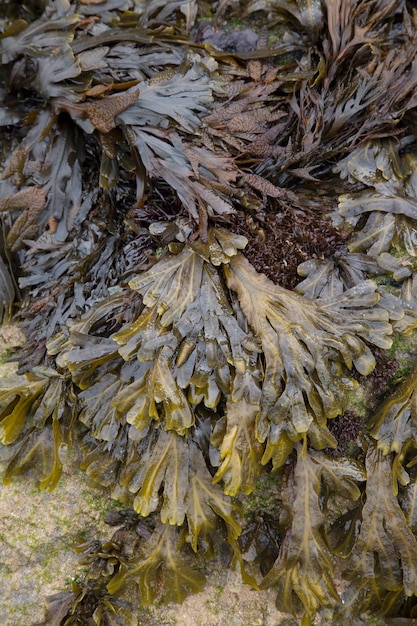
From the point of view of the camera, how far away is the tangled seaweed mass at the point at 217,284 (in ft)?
5.50

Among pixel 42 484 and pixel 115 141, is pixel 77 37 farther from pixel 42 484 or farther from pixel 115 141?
pixel 42 484

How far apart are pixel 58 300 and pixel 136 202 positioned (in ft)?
1.62

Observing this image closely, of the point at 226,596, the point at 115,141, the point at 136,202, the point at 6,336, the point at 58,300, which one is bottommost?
the point at 226,596

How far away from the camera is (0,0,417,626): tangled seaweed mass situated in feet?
5.50

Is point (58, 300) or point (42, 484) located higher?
point (58, 300)

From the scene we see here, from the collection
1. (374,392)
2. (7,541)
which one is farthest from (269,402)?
(7,541)

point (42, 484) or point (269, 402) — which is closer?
point (269, 402)

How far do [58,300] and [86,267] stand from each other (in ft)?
0.56

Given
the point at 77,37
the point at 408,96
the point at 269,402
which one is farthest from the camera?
the point at 77,37

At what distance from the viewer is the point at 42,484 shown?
183 centimetres

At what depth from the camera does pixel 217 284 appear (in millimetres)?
1703

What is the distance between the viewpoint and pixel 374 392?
1.89 m

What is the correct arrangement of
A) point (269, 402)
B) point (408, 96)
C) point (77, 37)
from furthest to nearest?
point (77, 37) < point (408, 96) < point (269, 402)

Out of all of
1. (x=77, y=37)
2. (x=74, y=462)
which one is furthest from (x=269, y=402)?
(x=77, y=37)
